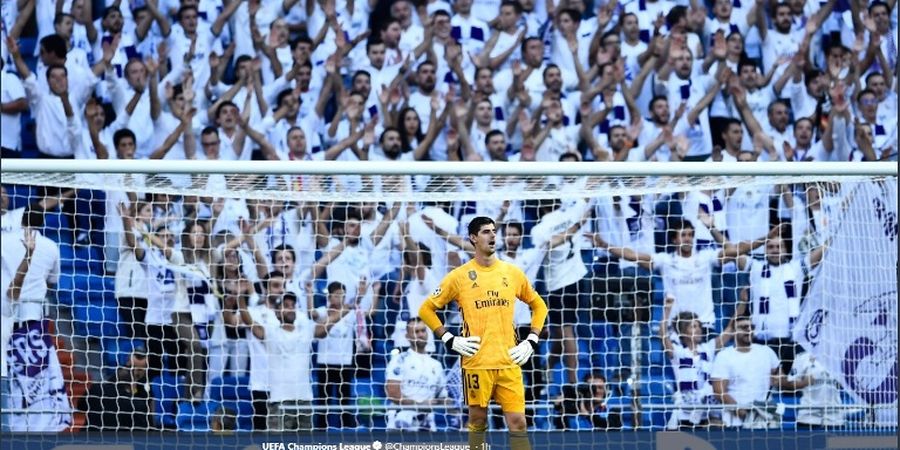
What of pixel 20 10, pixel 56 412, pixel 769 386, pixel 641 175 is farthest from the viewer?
pixel 20 10

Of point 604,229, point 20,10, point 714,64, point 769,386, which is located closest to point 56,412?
point 20,10

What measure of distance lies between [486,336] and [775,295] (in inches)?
131

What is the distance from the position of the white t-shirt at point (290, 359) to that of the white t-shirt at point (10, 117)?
276 centimetres

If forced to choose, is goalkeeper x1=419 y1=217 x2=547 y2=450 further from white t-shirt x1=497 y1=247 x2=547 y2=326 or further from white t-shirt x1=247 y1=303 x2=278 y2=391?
white t-shirt x1=247 y1=303 x2=278 y2=391

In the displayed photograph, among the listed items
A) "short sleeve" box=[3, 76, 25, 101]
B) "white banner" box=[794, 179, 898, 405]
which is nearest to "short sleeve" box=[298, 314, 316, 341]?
"short sleeve" box=[3, 76, 25, 101]

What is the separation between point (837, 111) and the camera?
11.3 meters

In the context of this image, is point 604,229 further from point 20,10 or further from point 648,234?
point 20,10

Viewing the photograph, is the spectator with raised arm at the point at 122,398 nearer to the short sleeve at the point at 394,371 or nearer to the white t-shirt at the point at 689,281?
the short sleeve at the point at 394,371

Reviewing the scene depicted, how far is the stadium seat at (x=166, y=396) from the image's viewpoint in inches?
385

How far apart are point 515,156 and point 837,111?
2.83 m

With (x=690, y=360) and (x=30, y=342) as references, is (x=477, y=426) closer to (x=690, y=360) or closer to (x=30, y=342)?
(x=690, y=360)

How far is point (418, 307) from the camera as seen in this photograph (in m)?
10.1

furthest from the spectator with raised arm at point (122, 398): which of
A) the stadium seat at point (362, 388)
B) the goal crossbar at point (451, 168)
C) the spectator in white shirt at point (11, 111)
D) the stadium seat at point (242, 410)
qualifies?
the spectator in white shirt at point (11, 111)

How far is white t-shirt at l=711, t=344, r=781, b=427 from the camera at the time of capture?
9.97m
